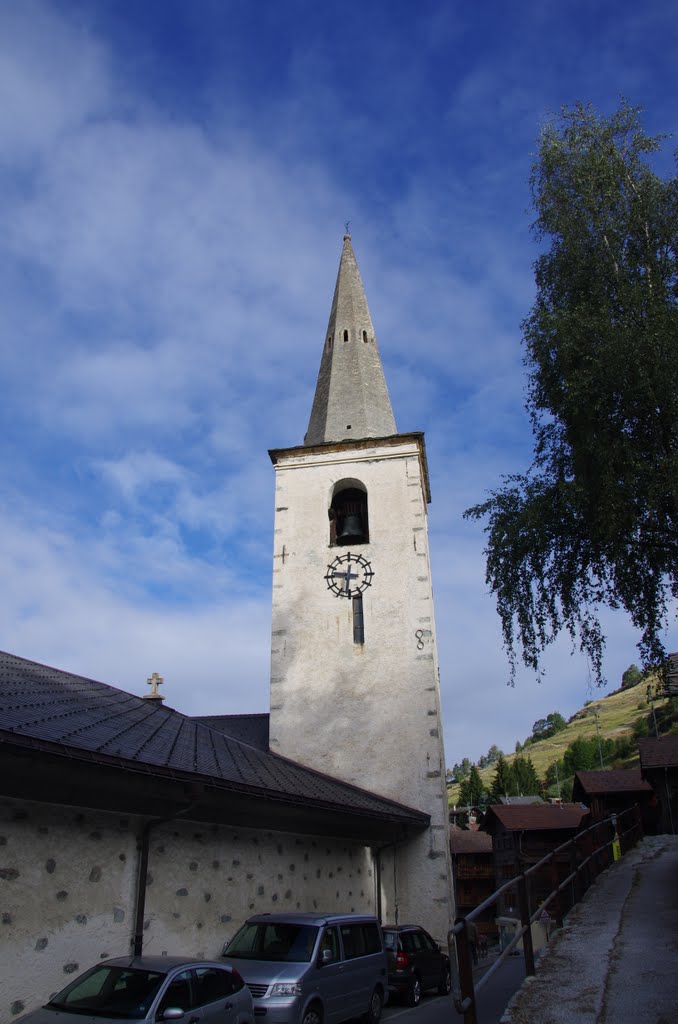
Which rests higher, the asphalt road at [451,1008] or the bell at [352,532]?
the bell at [352,532]

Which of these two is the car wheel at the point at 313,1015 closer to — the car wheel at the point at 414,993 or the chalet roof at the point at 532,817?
the car wheel at the point at 414,993

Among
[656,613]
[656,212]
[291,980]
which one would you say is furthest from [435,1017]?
[656,212]

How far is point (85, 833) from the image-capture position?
7.77 metres

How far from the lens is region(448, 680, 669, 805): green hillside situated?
11888 centimetres

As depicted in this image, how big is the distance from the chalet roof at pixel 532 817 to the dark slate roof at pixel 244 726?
21163mm

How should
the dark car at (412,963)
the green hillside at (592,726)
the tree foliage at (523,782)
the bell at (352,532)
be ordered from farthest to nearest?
the green hillside at (592,726), the tree foliage at (523,782), the bell at (352,532), the dark car at (412,963)

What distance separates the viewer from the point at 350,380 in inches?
919

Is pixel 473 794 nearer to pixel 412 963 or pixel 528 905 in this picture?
pixel 412 963

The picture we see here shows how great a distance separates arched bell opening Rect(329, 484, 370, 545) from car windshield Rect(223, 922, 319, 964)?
11.7 m

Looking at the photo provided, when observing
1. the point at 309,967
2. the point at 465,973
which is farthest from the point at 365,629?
the point at 465,973

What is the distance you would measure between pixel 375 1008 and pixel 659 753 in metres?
21.7

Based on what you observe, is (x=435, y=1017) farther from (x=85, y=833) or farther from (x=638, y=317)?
(x=638, y=317)

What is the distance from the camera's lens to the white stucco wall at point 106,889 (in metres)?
6.82

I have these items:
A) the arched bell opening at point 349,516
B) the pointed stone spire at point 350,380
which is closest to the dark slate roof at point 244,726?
the arched bell opening at point 349,516
